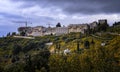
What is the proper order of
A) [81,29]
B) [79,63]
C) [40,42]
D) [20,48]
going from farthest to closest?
[81,29] < [40,42] < [20,48] < [79,63]

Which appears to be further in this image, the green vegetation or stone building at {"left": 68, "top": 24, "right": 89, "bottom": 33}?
stone building at {"left": 68, "top": 24, "right": 89, "bottom": 33}

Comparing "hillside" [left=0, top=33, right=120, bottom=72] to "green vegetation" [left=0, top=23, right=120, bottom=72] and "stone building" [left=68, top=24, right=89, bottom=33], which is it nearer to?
"green vegetation" [left=0, top=23, right=120, bottom=72]

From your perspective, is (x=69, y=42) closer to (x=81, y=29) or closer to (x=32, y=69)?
(x=81, y=29)

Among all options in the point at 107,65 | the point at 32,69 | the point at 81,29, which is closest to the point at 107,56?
the point at 107,65

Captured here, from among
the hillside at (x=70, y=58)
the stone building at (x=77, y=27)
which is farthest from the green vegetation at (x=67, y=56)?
the stone building at (x=77, y=27)

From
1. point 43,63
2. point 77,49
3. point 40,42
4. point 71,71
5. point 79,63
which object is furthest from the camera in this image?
point 40,42

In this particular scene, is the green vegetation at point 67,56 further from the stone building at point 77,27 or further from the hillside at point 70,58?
the stone building at point 77,27

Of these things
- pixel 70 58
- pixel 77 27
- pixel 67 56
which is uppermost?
pixel 77 27

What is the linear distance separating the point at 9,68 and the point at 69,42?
2445 inches

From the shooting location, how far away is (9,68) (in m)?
84.3

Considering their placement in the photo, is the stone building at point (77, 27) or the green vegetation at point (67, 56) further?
the stone building at point (77, 27)

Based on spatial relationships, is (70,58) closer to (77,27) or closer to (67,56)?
(67,56)

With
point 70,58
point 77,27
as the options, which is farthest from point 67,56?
point 77,27

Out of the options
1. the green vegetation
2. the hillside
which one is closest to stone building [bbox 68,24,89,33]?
the green vegetation
